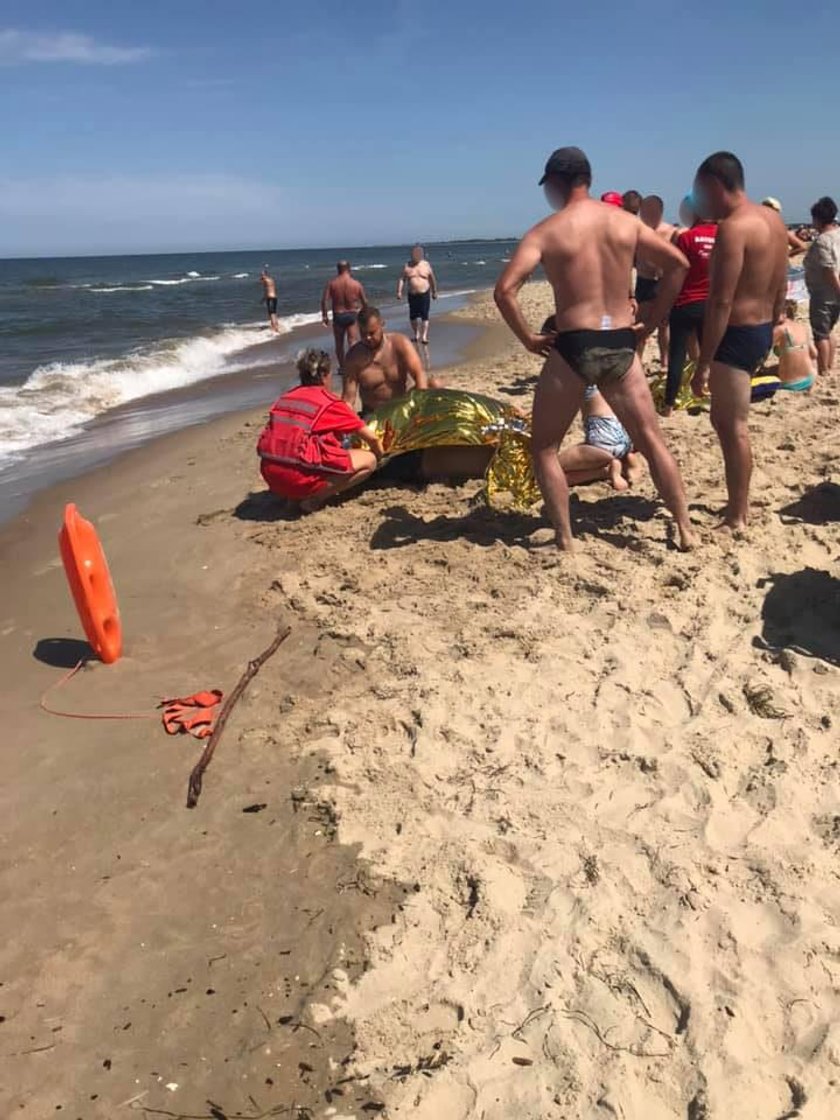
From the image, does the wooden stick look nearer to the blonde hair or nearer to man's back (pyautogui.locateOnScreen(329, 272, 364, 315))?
the blonde hair

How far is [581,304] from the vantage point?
3787 millimetres

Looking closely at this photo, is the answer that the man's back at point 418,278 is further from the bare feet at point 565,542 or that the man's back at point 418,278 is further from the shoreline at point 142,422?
the bare feet at point 565,542

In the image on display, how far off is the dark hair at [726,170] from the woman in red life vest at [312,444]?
243cm

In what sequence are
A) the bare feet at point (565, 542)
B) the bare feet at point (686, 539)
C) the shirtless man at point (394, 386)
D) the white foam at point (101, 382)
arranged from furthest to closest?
the white foam at point (101, 382) → the shirtless man at point (394, 386) → the bare feet at point (565, 542) → the bare feet at point (686, 539)

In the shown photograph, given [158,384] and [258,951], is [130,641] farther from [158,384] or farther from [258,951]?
[158,384]

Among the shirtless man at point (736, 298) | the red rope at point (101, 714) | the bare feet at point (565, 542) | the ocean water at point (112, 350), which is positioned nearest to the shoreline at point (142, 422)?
the ocean water at point (112, 350)

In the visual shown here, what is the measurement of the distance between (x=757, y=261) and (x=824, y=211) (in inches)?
161

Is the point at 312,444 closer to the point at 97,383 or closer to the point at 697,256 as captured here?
the point at 697,256

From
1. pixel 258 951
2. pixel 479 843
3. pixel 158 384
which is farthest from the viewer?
pixel 158 384

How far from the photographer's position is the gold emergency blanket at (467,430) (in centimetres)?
498

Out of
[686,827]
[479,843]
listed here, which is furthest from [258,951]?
[686,827]

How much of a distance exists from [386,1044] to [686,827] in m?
1.04

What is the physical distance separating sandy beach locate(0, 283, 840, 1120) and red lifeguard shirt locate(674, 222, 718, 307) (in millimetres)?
2298

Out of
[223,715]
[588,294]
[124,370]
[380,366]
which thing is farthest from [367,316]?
[124,370]
